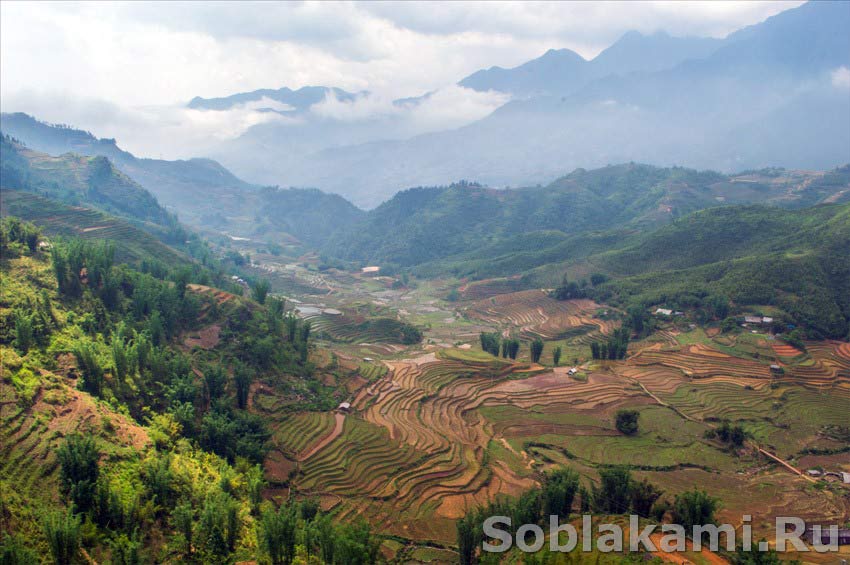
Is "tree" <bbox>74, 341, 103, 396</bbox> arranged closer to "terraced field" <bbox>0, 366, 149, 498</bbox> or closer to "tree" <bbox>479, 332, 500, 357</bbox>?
"terraced field" <bbox>0, 366, 149, 498</bbox>

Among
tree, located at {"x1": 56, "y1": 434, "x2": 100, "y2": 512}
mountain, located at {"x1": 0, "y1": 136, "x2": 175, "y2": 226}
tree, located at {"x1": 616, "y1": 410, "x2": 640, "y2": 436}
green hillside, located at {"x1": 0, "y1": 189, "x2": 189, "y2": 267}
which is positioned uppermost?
mountain, located at {"x1": 0, "y1": 136, "x2": 175, "y2": 226}

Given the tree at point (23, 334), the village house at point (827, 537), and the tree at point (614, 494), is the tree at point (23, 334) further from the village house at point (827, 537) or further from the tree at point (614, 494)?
the village house at point (827, 537)

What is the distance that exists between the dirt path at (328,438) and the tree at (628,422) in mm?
20172

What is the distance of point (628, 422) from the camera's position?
36.6m

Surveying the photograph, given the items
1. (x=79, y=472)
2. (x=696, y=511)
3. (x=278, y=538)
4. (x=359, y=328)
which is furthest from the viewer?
(x=359, y=328)

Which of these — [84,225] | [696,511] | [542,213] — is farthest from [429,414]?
[542,213]

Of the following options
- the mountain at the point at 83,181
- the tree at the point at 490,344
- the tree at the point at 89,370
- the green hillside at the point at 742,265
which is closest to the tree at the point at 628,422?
the tree at the point at 490,344

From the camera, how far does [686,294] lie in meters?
61.0

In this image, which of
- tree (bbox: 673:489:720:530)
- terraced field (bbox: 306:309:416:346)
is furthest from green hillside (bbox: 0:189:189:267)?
tree (bbox: 673:489:720:530)

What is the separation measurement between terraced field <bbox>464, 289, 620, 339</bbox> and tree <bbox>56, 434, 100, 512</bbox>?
52.5 meters

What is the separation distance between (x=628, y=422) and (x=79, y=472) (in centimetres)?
3307

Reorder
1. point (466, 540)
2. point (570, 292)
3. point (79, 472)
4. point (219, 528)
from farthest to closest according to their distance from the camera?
1. point (570, 292)
2. point (466, 540)
3. point (219, 528)
4. point (79, 472)

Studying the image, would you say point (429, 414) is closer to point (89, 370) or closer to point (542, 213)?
point (89, 370)

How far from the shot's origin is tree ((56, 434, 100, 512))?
19.1m
